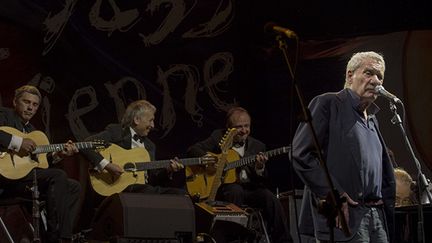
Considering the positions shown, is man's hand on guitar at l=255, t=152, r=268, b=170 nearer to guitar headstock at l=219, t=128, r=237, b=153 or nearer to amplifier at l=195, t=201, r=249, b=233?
guitar headstock at l=219, t=128, r=237, b=153

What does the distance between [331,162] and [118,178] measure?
4223 mm

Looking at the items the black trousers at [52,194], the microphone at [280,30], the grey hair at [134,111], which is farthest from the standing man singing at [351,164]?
the grey hair at [134,111]

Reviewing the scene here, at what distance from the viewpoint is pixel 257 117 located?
32.5ft

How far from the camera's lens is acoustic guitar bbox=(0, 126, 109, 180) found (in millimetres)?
7047

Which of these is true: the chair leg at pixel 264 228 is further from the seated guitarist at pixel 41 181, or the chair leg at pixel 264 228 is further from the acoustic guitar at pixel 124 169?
the seated guitarist at pixel 41 181

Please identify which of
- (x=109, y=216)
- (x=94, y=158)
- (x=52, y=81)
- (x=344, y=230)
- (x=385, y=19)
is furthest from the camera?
(x=385, y=19)

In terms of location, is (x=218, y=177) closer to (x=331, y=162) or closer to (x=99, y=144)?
(x=99, y=144)

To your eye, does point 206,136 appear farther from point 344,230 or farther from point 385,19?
point 344,230

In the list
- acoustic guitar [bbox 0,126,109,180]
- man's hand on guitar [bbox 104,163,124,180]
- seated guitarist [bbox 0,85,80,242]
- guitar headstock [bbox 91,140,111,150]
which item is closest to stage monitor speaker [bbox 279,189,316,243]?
man's hand on guitar [bbox 104,163,124,180]

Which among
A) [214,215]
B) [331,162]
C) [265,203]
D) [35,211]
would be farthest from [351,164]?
[265,203]

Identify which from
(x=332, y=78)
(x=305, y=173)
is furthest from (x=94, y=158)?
(x=305, y=173)

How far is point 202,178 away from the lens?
8.55 m

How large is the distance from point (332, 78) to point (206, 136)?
181 cm

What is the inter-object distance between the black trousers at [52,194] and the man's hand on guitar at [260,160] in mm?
2278
